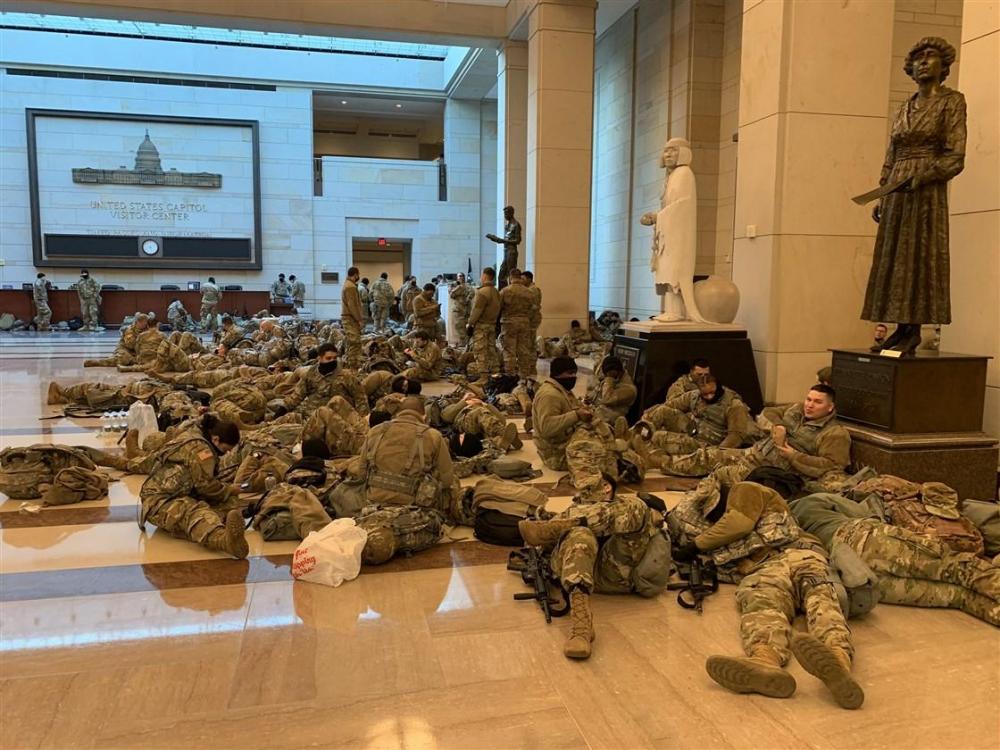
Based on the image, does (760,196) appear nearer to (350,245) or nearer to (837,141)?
(837,141)

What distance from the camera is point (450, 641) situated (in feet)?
10.6

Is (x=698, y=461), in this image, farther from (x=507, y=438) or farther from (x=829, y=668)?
(x=829, y=668)

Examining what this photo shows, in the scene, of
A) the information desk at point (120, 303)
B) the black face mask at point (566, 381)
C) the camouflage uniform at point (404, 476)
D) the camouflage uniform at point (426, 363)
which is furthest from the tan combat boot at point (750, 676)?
the information desk at point (120, 303)

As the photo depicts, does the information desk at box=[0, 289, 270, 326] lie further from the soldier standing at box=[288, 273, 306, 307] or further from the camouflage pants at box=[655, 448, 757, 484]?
the camouflage pants at box=[655, 448, 757, 484]

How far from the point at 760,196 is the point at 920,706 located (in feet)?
19.3

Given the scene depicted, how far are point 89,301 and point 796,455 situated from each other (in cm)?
2272

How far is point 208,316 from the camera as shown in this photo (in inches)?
882

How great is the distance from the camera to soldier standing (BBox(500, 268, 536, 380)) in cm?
1124

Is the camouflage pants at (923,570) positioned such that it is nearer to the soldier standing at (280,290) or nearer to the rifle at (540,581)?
the rifle at (540,581)

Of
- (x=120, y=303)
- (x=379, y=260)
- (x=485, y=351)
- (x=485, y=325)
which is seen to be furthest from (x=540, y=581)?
(x=379, y=260)

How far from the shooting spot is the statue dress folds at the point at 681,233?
7.92 metres

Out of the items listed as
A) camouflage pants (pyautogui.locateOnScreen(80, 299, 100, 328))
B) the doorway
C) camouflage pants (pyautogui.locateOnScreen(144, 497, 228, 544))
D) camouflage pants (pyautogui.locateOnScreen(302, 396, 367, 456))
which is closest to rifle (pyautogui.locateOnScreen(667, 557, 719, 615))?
camouflage pants (pyautogui.locateOnScreen(144, 497, 228, 544))

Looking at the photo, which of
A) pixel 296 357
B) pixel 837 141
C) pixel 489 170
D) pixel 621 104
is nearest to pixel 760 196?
pixel 837 141

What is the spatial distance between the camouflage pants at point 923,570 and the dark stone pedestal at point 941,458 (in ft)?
4.95
